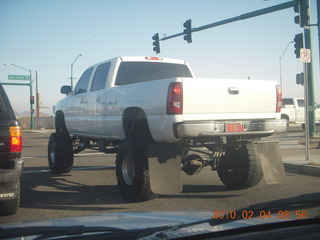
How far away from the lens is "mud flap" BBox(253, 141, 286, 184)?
18.8ft

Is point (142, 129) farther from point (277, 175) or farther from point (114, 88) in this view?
point (277, 175)

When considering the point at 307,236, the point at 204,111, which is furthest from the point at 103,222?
the point at 204,111

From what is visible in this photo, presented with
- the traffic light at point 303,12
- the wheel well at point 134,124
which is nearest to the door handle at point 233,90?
the wheel well at point 134,124

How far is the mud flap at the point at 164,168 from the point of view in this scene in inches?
202

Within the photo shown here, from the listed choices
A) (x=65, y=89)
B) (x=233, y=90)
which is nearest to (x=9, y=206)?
(x=233, y=90)

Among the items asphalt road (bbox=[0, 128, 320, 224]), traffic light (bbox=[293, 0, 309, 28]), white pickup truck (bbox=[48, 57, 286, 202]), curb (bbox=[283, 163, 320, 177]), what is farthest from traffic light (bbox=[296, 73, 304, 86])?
white pickup truck (bbox=[48, 57, 286, 202])

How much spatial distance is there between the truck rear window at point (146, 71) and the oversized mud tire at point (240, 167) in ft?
7.44

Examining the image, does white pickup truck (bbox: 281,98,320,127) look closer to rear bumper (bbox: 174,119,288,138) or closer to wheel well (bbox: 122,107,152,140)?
rear bumper (bbox: 174,119,288,138)

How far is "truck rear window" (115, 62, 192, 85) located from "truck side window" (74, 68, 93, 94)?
4.23 ft

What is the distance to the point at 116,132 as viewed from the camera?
639 cm

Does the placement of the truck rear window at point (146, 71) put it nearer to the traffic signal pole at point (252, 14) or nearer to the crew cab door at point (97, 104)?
the crew cab door at point (97, 104)

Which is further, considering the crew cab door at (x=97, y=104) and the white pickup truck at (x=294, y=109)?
the white pickup truck at (x=294, y=109)

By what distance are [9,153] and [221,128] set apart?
292cm

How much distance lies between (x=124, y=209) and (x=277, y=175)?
251 cm
